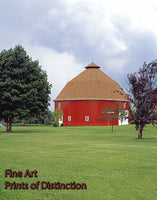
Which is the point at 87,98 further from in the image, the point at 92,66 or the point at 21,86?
the point at 21,86

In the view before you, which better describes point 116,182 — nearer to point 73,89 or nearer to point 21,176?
point 21,176

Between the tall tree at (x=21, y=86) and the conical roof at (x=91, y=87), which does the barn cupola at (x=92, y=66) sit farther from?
the tall tree at (x=21, y=86)

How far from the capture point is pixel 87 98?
65250 millimetres

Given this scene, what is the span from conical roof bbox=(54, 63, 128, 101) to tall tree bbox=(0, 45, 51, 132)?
25.5 meters

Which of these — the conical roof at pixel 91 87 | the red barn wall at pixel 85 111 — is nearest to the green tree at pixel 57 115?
the red barn wall at pixel 85 111

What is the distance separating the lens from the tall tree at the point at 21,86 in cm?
3778

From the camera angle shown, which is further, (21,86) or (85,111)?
(85,111)

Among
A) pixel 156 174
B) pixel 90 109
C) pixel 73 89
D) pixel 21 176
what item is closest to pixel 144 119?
pixel 156 174

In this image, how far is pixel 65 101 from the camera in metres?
68.4

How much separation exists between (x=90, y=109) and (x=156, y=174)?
54.2 meters

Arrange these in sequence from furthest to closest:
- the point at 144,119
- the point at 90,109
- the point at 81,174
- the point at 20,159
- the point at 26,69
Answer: the point at 90,109, the point at 26,69, the point at 144,119, the point at 20,159, the point at 81,174

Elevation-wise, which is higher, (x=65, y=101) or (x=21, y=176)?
(x=65, y=101)

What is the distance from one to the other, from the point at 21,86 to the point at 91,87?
104 feet

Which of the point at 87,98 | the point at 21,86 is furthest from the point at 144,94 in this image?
the point at 87,98
